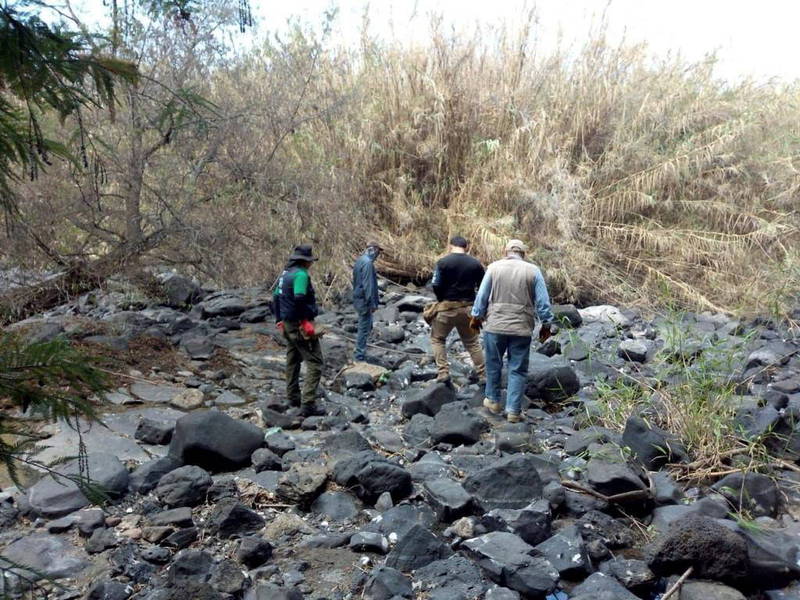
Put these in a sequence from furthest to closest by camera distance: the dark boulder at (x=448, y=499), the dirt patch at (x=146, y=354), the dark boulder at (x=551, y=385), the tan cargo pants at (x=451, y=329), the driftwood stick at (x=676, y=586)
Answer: the dirt patch at (x=146, y=354) → the tan cargo pants at (x=451, y=329) → the dark boulder at (x=551, y=385) → the dark boulder at (x=448, y=499) → the driftwood stick at (x=676, y=586)

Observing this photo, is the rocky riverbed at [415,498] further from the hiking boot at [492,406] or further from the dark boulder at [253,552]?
the hiking boot at [492,406]

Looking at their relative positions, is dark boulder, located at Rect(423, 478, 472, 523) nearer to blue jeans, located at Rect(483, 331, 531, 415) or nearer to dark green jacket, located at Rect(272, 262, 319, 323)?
blue jeans, located at Rect(483, 331, 531, 415)

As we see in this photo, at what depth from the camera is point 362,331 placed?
927cm

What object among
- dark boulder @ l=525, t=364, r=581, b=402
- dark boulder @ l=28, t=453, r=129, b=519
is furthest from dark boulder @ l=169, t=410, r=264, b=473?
dark boulder @ l=525, t=364, r=581, b=402

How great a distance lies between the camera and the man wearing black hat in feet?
23.2

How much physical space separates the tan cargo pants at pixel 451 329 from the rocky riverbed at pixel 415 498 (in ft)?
1.33

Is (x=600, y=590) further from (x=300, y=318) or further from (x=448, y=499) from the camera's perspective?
(x=300, y=318)

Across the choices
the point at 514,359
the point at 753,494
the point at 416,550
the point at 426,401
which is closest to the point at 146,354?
the point at 426,401

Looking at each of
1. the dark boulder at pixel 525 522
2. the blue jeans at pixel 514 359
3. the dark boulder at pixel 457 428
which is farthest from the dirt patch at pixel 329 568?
the blue jeans at pixel 514 359

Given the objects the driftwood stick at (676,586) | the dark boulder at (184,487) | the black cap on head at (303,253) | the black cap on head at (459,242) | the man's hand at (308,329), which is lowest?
the driftwood stick at (676,586)

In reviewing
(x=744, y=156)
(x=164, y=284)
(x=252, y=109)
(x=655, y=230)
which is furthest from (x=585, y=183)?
(x=164, y=284)

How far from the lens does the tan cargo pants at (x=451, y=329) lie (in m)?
8.11

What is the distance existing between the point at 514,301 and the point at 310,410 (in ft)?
7.67

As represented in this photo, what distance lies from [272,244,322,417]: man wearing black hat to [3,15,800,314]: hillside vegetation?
291cm
